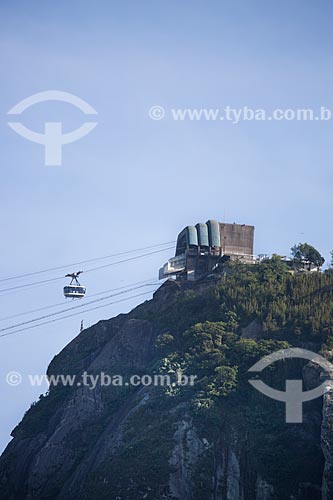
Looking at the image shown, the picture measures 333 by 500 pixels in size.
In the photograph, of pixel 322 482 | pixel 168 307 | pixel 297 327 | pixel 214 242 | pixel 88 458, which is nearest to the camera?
pixel 322 482

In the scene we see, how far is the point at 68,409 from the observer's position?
9806cm

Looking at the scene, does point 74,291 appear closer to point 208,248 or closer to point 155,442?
point 208,248

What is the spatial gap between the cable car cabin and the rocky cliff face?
9363mm

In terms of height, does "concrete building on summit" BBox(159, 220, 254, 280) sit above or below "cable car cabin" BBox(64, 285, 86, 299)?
above

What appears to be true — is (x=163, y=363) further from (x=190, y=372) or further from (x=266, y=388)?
(x=266, y=388)

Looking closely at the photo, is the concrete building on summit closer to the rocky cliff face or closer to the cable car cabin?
the cable car cabin

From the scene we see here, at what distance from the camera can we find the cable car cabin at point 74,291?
4387 inches

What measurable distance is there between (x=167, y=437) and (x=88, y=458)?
24.3 feet

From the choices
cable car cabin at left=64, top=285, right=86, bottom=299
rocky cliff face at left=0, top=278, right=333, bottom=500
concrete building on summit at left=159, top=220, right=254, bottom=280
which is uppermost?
concrete building on summit at left=159, top=220, right=254, bottom=280

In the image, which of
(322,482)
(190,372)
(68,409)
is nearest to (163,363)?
(190,372)

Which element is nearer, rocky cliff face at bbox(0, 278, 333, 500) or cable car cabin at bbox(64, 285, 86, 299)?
rocky cliff face at bbox(0, 278, 333, 500)

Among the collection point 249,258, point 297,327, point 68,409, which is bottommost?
point 68,409

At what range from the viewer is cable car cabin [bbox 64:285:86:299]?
366ft

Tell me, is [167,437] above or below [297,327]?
below
